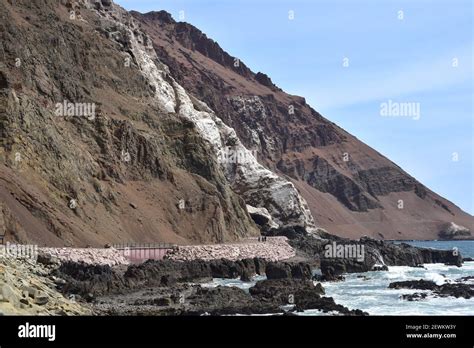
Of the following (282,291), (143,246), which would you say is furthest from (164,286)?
(143,246)

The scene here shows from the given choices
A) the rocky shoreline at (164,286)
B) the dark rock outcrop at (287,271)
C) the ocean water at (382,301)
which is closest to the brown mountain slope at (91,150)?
the rocky shoreline at (164,286)

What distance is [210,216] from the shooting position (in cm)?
8575

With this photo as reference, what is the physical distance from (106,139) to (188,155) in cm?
1668

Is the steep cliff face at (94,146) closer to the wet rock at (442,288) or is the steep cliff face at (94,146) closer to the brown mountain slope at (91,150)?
the brown mountain slope at (91,150)

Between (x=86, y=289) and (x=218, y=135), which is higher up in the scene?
(x=218, y=135)

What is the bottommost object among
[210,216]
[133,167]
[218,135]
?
[210,216]

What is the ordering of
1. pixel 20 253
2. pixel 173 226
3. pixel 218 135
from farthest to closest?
pixel 218 135
pixel 173 226
pixel 20 253

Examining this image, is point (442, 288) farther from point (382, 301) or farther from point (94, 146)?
point (94, 146)
